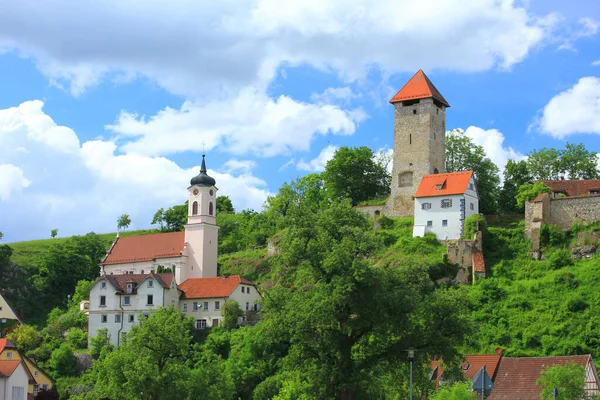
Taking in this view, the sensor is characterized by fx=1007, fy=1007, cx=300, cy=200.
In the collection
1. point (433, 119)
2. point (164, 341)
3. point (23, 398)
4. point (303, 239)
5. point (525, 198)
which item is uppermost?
point (433, 119)

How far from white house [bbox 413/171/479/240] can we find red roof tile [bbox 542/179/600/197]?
6.79 meters

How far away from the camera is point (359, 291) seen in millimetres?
44594

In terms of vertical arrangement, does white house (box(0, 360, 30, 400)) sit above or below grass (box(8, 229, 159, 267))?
below

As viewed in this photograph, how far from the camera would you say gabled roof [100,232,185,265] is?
93750mm

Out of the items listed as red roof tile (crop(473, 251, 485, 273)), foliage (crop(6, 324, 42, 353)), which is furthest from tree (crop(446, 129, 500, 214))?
foliage (crop(6, 324, 42, 353))

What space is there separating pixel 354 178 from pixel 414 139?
9.73 m

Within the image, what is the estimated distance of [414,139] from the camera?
9219cm

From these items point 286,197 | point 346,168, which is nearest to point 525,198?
point 346,168

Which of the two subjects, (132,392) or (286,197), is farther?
(286,197)

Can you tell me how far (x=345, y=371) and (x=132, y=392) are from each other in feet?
45.6

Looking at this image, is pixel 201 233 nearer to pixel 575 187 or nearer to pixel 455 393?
pixel 575 187

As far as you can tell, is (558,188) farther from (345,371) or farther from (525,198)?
(345,371)

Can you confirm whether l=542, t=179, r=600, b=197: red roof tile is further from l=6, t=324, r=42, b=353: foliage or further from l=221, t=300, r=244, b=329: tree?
l=6, t=324, r=42, b=353: foliage

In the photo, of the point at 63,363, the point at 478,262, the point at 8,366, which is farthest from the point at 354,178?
the point at 8,366
